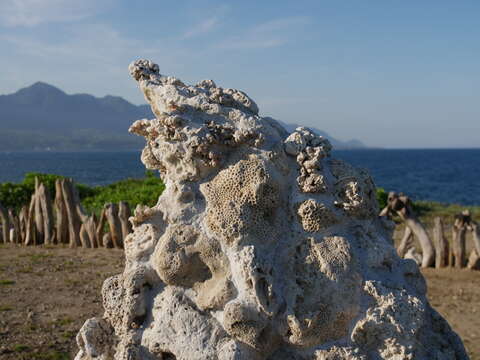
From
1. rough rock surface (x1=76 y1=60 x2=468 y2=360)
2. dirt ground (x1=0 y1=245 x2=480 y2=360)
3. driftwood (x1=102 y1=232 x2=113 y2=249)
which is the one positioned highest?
rough rock surface (x1=76 y1=60 x2=468 y2=360)

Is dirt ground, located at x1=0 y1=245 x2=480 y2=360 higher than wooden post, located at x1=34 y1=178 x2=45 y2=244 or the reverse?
the reverse

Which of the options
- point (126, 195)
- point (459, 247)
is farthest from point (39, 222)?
point (459, 247)

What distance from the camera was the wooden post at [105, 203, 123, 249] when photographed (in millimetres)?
11484

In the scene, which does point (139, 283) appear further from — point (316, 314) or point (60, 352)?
point (60, 352)

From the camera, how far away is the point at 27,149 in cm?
18838

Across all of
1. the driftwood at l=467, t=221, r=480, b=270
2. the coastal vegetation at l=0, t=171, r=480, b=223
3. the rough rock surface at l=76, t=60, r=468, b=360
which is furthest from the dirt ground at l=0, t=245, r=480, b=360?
the coastal vegetation at l=0, t=171, r=480, b=223

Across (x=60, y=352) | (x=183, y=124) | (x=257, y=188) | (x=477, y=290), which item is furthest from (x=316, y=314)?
(x=477, y=290)

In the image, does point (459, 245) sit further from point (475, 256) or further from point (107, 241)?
point (107, 241)

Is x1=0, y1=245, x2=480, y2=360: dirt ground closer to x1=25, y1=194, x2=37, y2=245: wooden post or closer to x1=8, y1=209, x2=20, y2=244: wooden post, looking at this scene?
x1=25, y1=194, x2=37, y2=245: wooden post

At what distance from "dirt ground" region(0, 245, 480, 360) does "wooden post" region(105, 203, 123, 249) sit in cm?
30

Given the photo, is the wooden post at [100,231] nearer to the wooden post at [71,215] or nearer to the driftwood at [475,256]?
the wooden post at [71,215]

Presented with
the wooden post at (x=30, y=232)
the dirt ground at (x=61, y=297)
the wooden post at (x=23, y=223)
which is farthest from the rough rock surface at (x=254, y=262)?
the wooden post at (x=23, y=223)

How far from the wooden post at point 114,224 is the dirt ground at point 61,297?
298 millimetres

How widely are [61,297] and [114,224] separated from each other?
3559 millimetres
